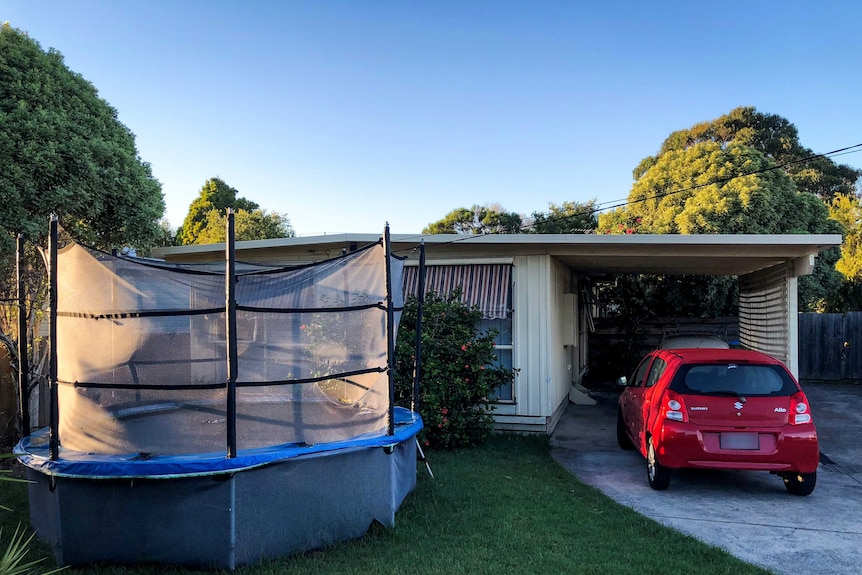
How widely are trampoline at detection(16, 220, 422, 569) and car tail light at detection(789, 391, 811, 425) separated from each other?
3943 mm

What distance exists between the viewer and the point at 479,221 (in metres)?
35.2

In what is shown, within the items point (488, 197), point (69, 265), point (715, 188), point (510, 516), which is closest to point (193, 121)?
point (69, 265)

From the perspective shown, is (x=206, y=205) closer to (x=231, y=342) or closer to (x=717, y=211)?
(x=717, y=211)

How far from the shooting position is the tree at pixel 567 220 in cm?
2834

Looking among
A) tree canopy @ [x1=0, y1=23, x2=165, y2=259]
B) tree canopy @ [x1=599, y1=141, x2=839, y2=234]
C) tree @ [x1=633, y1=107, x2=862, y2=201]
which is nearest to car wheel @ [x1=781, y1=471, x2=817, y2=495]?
tree canopy @ [x1=0, y1=23, x2=165, y2=259]

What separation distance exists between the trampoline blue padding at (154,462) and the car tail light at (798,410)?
4.18 meters

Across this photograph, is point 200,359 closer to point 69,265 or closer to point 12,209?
point 69,265

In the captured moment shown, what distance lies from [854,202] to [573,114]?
1413cm

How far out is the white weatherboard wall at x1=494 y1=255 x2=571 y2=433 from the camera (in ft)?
30.1

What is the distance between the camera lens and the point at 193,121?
459 inches

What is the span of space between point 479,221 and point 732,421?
97.5 feet

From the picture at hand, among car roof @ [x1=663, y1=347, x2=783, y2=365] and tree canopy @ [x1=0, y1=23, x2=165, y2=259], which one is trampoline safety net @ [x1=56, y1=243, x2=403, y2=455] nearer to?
tree canopy @ [x1=0, y1=23, x2=165, y2=259]

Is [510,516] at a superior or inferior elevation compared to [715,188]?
inferior

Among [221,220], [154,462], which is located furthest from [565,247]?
[221,220]
